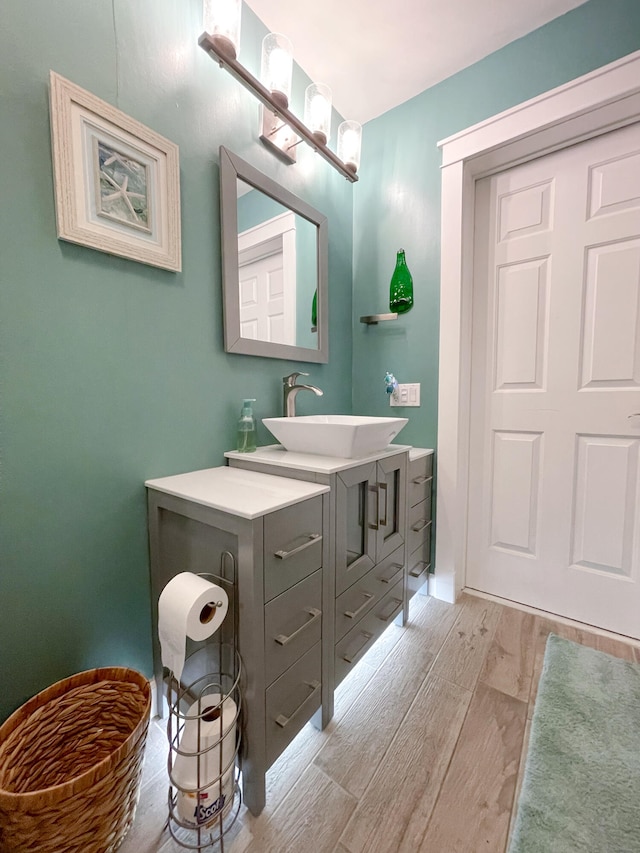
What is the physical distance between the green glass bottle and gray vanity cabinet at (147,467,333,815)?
1.17m

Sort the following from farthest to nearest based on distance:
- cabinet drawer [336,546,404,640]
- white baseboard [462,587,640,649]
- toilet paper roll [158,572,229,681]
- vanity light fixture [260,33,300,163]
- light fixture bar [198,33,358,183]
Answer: white baseboard [462,587,640,649] → vanity light fixture [260,33,300,163] → cabinet drawer [336,546,404,640] → light fixture bar [198,33,358,183] → toilet paper roll [158,572,229,681]

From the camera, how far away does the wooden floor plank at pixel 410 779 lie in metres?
0.77

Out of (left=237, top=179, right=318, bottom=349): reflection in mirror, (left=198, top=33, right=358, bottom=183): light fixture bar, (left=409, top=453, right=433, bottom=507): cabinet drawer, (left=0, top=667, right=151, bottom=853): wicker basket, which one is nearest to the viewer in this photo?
(left=0, top=667, right=151, bottom=853): wicker basket

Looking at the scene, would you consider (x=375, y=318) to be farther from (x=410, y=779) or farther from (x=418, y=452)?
(x=410, y=779)

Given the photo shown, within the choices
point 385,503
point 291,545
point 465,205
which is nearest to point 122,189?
point 291,545

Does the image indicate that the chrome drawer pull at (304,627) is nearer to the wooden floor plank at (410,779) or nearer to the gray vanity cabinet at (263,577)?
the gray vanity cabinet at (263,577)

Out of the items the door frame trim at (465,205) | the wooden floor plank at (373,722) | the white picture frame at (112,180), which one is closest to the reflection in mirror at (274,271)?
the white picture frame at (112,180)

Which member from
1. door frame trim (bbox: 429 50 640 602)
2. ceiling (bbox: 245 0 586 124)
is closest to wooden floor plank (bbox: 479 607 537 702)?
door frame trim (bbox: 429 50 640 602)

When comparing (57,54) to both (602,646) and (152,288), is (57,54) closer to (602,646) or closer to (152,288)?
(152,288)

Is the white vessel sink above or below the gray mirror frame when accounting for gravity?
below

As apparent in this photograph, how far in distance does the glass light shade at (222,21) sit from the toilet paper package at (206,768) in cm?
174

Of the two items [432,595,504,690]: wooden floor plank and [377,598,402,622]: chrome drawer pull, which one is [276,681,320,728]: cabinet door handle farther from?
[432,595,504,690]: wooden floor plank

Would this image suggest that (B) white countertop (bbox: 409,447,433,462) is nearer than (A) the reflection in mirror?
No

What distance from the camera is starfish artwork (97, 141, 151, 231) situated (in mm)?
917
